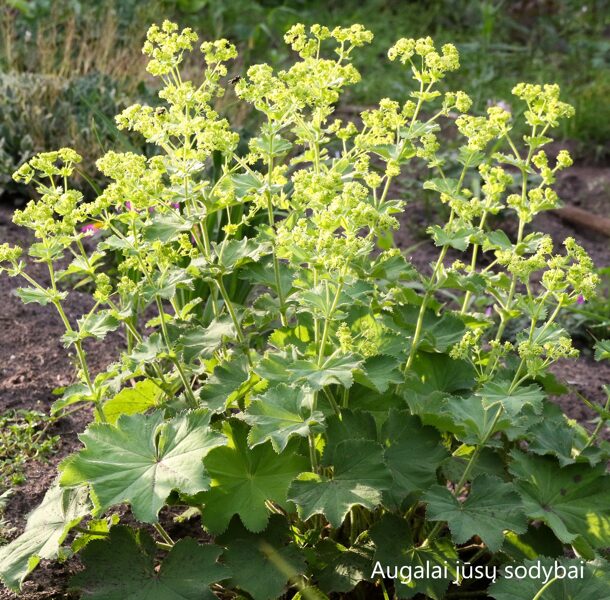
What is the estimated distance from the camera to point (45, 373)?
12.2 ft

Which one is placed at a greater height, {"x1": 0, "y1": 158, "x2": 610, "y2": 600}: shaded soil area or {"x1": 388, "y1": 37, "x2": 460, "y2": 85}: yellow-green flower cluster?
{"x1": 388, "y1": 37, "x2": 460, "y2": 85}: yellow-green flower cluster

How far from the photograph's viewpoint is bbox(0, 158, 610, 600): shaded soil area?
2911 mm

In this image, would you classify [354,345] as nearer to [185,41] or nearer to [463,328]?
[463,328]

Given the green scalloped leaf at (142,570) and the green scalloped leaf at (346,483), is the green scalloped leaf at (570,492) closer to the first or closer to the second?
the green scalloped leaf at (346,483)

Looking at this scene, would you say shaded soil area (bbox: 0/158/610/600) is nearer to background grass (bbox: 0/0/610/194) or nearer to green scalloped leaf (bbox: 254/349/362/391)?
background grass (bbox: 0/0/610/194)

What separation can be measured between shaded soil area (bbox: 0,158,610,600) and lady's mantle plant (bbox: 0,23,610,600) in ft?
1.02

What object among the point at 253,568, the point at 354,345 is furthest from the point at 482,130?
the point at 253,568

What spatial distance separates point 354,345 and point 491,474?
0.54 m

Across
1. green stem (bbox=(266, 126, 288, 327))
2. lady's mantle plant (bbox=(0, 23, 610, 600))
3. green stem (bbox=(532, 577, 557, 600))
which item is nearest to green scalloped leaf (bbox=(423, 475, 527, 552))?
lady's mantle plant (bbox=(0, 23, 610, 600))

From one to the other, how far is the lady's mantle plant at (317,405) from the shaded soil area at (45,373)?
12.3 inches

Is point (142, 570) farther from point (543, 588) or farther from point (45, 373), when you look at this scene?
point (45, 373)

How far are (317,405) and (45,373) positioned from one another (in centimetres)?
163

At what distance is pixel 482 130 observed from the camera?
8.18 feet

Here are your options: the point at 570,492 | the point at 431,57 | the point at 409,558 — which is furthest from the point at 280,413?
the point at 431,57
